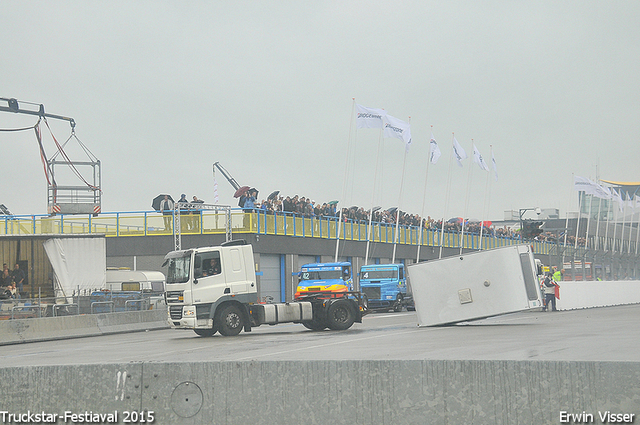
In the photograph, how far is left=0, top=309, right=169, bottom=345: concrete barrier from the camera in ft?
84.8

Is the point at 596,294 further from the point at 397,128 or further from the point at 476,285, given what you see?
the point at 476,285

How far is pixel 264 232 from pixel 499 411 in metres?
38.3

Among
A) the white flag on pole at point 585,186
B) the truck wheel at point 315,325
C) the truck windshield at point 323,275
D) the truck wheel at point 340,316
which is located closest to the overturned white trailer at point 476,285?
the truck wheel at point 340,316

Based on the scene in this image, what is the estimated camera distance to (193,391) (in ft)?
22.9

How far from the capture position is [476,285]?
23.6 meters

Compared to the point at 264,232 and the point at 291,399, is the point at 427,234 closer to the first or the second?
the point at 264,232

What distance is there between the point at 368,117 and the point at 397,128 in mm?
3293

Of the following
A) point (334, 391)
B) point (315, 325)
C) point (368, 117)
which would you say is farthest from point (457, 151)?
point (334, 391)

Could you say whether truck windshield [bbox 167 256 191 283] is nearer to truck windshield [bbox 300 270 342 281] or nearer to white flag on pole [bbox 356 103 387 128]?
truck windshield [bbox 300 270 342 281]

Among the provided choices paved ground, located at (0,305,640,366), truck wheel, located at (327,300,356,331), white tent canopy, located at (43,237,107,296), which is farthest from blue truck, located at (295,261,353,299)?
paved ground, located at (0,305,640,366)

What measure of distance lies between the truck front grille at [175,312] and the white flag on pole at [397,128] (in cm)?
2767

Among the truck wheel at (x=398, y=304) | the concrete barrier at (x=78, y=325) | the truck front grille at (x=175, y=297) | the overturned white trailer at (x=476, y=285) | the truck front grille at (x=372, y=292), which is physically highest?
the overturned white trailer at (x=476, y=285)

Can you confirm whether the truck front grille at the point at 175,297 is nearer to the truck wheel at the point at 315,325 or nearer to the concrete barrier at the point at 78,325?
the truck wheel at the point at 315,325

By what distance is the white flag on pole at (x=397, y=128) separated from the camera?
49.2m
